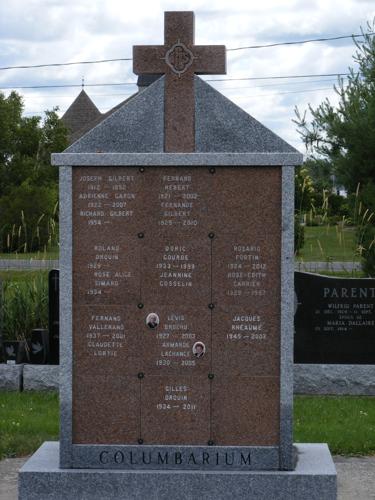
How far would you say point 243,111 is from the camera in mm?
6812

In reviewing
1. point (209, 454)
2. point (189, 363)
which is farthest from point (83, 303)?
point (209, 454)

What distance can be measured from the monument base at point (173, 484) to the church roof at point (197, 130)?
2.08 m

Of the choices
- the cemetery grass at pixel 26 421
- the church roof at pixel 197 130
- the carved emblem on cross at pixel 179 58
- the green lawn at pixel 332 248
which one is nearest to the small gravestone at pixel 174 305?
the church roof at pixel 197 130

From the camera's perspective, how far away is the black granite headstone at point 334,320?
11.9 meters

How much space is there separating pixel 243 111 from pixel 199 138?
1.10ft

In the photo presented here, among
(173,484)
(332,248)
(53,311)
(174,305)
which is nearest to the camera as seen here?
(173,484)

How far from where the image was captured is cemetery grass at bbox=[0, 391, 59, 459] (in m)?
9.02

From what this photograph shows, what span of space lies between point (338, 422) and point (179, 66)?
4519 millimetres

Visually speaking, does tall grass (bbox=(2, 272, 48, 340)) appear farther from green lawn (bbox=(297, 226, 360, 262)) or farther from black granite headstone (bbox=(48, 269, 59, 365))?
green lawn (bbox=(297, 226, 360, 262))

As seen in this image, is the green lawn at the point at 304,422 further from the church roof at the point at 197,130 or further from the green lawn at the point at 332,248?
the green lawn at the point at 332,248

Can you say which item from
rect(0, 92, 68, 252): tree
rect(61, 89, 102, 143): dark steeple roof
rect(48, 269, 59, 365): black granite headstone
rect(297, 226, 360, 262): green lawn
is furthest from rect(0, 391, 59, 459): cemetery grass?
rect(61, 89, 102, 143): dark steeple roof

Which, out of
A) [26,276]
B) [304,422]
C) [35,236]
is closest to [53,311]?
[304,422]

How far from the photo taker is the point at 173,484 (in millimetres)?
6672

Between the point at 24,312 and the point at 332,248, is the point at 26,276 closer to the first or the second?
the point at 24,312
